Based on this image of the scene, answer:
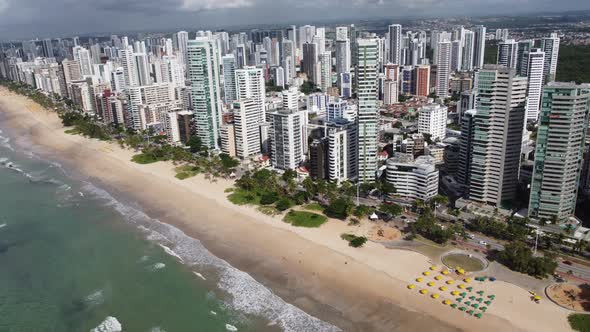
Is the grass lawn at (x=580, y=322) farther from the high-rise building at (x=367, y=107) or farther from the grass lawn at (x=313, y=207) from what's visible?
the high-rise building at (x=367, y=107)

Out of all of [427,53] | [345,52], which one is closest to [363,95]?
[345,52]

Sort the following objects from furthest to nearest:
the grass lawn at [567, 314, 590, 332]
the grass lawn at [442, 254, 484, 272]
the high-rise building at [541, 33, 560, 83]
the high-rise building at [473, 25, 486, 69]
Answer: the high-rise building at [473, 25, 486, 69] → the high-rise building at [541, 33, 560, 83] → the grass lawn at [442, 254, 484, 272] → the grass lawn at [567, 314, 590, 332]

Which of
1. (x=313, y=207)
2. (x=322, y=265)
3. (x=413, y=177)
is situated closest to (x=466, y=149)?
(x=413, y=177)

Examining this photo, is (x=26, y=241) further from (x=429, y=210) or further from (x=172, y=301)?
(x=429, y=210)

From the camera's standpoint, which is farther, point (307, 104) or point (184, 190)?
point (307, 104)

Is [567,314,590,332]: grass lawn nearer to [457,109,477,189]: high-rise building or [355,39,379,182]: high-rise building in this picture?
[457,109,477,189]: high-rise building

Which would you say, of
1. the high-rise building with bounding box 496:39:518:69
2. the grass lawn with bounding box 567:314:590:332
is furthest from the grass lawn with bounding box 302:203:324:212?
the high-rise building with bounding box 496:39:518:69
